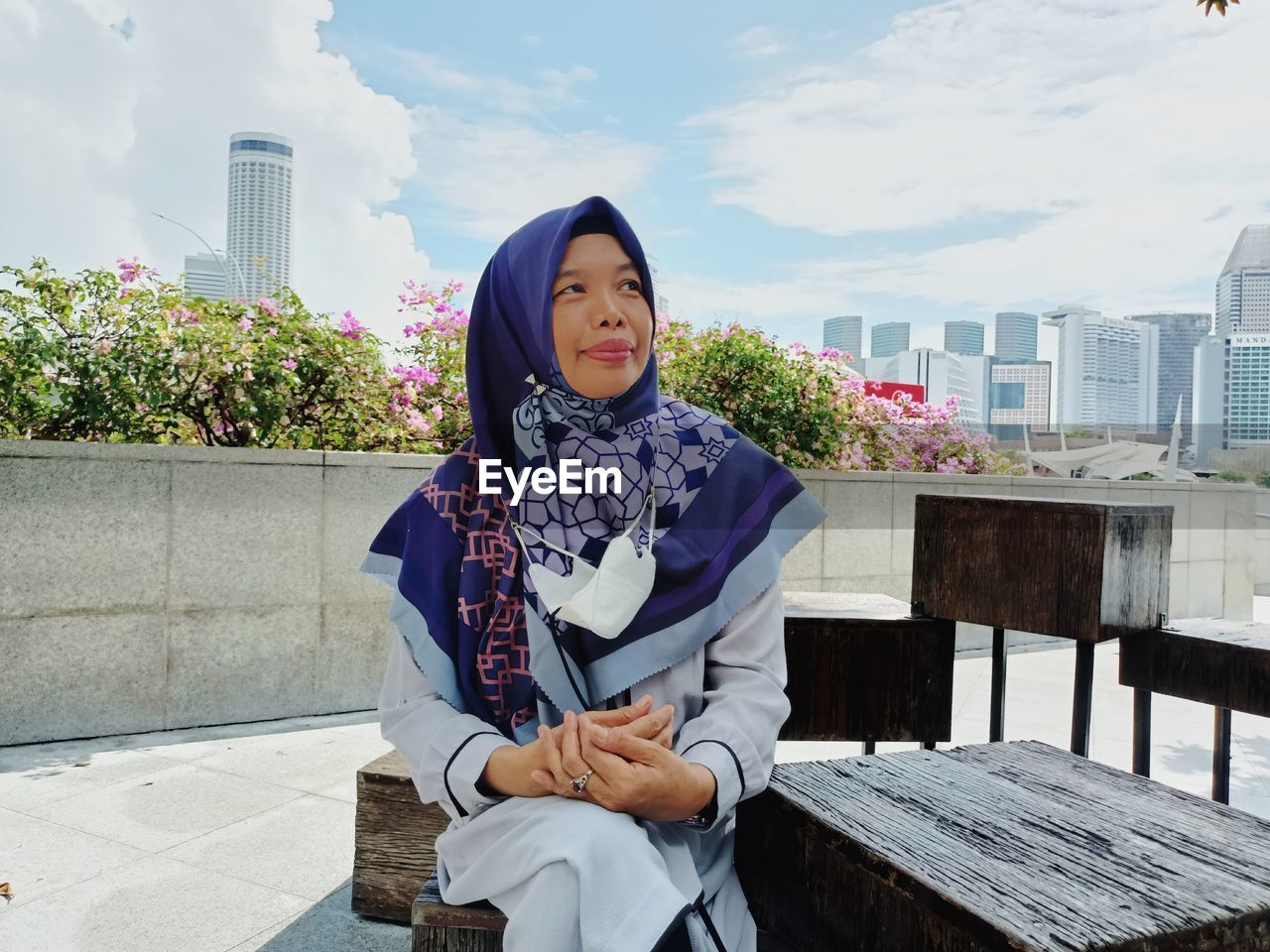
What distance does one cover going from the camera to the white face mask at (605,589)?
55.3 inches

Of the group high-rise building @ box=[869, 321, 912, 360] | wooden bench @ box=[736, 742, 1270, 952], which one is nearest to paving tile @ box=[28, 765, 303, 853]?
wooden bench @ box=[736, 742, 1270, 952]

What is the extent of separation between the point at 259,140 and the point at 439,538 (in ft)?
351

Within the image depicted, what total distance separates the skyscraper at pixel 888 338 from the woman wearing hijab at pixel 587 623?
502 feet

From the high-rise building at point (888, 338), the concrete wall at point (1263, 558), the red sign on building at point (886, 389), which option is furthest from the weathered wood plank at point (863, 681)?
the high-rise building at point (888, 338)

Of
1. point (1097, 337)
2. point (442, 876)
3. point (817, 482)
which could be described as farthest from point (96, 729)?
point (1097, 337)

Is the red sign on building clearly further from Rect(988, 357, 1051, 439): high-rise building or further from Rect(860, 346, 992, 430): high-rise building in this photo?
Rect(988, 357, 1051, 439): high-rise building

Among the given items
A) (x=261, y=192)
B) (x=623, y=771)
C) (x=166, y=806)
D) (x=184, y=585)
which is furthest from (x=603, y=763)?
(x=261, y=192)

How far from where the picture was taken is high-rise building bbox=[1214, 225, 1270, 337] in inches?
3807

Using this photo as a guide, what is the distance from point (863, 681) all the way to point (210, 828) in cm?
242

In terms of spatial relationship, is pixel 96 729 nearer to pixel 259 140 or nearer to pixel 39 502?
pixel 39 502

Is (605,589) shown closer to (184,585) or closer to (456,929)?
(456,929)

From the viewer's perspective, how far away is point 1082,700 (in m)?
1.97

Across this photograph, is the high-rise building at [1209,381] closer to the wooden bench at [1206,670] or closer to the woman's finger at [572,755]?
the wooden bench at [1206,670]

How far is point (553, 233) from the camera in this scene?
1.59 m
